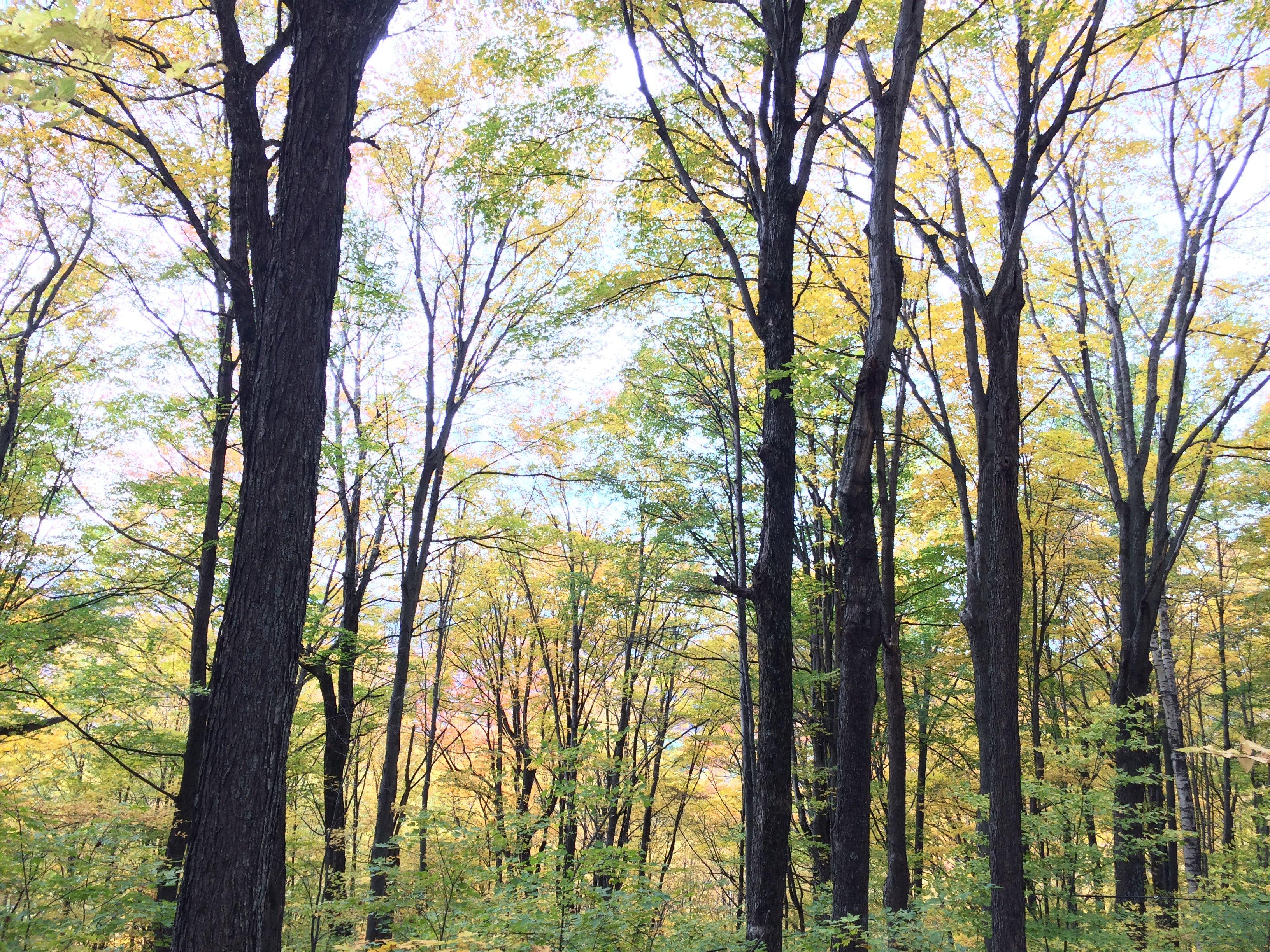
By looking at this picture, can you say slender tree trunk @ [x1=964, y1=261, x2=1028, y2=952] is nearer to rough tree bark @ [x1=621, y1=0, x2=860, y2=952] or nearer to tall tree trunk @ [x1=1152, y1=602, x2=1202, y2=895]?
rough tree bark @ [x1=621, y1=0, x2=860, y2=952]

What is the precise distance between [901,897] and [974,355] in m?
6.03

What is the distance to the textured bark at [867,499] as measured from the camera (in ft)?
16.2

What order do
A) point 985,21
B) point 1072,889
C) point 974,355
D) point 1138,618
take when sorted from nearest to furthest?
point 985,21 < point 974,355 < point 1072,889 < point 1138,618

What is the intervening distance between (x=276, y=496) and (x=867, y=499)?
407 cm

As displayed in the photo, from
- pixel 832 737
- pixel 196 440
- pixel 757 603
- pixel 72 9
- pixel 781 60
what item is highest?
pixel 781 60

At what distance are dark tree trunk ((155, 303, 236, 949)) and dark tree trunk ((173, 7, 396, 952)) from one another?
3594mm

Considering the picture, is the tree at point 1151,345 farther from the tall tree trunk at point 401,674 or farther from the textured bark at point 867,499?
the tall tree trunk at point 401,674

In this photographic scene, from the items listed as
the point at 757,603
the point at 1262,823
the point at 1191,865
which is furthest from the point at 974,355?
the point at 1262,823

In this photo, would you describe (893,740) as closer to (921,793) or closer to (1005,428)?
(1005,428)

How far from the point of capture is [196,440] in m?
9.07

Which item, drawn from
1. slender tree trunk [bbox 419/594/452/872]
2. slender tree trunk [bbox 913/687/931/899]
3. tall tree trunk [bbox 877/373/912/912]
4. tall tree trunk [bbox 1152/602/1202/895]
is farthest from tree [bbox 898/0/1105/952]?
slender tree trunk [bbox 419/594/452/872]

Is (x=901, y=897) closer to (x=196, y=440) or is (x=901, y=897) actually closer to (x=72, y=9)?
(x=72, y=9)

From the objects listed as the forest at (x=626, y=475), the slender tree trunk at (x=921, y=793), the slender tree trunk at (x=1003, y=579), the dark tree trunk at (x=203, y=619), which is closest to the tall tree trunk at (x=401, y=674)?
the forest at (x=626, y=475)

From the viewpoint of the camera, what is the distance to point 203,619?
739 centimetres
